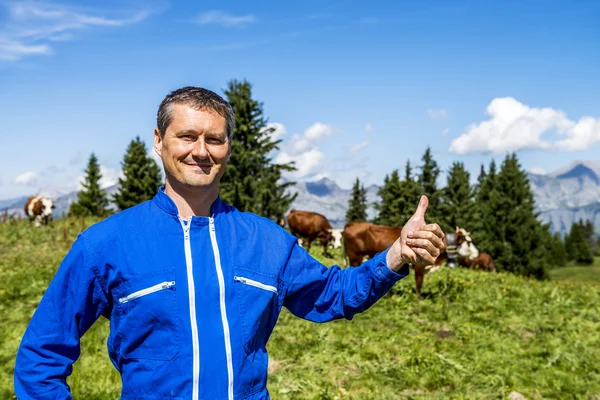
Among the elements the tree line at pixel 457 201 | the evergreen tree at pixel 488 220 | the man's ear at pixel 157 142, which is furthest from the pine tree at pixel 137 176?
the man's ear at pixel 157 142

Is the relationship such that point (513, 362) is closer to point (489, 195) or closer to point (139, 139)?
point (139, 139)

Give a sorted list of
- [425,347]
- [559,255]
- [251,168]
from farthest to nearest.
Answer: [559,255]
[251,168]
[425,347]

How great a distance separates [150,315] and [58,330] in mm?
409

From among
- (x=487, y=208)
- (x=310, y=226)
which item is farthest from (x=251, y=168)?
(x=487, y=208)

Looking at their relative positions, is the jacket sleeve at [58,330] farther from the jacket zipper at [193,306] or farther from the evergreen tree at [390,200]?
the evergreen tree at [390,200]

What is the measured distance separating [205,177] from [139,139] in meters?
50.2

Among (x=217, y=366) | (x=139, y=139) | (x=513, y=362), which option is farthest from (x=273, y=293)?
(x=139, y=139)

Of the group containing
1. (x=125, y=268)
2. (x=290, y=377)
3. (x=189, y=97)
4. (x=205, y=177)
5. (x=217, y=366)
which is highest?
(x=189, y=97)

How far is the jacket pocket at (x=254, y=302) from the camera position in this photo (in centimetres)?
244

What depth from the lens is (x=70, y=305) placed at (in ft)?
7.62

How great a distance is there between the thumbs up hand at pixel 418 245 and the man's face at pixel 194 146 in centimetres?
103

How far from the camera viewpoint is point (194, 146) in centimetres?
251

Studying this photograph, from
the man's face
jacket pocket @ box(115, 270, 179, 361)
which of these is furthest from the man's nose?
jacket pocket @ box(115, 270, 179, 361)

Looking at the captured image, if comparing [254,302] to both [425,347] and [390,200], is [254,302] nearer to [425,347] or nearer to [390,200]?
[425,347]
